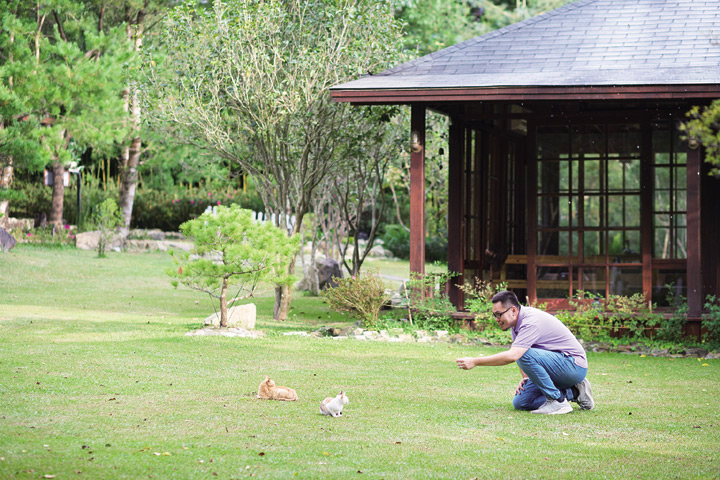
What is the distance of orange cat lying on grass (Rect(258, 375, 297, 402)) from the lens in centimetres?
713

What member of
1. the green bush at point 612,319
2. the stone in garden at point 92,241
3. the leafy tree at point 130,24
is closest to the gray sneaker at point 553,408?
the green bush at point 612,319

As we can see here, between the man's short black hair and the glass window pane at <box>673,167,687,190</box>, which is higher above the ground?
the glass window pane at <box>673,167,687,190</box>

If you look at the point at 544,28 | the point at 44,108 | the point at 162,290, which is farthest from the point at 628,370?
the point at 44,108

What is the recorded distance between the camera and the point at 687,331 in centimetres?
1123

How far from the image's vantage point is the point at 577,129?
12.3 m

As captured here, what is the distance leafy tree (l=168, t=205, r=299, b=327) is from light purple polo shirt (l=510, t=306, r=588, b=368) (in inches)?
196

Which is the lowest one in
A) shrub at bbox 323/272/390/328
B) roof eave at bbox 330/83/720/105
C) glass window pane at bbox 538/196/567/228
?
shrub at bbox 323/272/390/328

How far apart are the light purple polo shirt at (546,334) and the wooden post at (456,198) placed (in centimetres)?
539

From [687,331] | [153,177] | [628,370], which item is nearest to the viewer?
[628,370]

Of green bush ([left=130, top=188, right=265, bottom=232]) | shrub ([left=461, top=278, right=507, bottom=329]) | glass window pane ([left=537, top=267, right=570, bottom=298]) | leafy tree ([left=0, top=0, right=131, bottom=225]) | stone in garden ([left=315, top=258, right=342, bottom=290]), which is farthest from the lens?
green bush ([left=130, top=188, right=265, bottom=232])

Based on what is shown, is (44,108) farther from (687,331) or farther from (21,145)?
(687,331)

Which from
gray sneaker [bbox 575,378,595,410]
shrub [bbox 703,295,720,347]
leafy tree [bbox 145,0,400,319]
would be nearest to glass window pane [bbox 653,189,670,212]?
shrub [bbox 703,295,720,347]

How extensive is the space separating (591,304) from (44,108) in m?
12.5

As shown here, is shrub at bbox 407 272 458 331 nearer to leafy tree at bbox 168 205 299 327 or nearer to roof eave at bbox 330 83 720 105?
leafy tree at bbox 168 205 299 327
